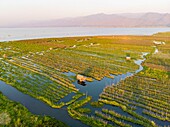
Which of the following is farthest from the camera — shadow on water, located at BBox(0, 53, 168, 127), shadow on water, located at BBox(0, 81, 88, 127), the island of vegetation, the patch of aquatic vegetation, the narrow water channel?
shadow on water, located at BBox(0, 53, 168, 127)

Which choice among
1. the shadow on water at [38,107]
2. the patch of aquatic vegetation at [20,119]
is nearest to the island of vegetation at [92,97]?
the patch of aquatic vegetation at [20,119]

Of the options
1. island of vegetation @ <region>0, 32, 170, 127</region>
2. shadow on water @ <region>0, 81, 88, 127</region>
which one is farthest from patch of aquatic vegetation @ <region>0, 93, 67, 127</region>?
shadow on water @ <region>0, 81, 88, 127</region>

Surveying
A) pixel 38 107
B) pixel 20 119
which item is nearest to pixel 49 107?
pixel 38 107

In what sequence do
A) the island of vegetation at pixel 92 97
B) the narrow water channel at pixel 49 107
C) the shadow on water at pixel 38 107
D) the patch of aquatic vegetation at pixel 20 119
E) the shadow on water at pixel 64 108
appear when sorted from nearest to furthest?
the patch of aquatic vegetation at pixel 20 119
the island of vegetation at pixel 92 97
the shadow on water at pixel 38 107
the narrow water channel at pixel 49 107
the shadow on water at pixel 64 108

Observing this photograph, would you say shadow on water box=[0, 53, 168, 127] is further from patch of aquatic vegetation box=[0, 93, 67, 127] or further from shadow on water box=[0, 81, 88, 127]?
patch of aquatic vegetation box=[0, 93, 67, 127]

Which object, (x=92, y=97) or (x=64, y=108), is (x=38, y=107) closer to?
(x=64, y=108)

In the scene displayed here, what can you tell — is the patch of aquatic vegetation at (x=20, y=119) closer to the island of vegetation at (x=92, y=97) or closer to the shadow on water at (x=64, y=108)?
the island of vegetation at (x=92, y=97)

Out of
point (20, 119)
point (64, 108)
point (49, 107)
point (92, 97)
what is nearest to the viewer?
point (20, 119)

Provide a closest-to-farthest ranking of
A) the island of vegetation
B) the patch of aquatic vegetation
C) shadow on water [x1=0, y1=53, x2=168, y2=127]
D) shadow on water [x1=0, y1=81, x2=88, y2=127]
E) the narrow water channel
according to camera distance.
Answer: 1. the patch of aquatic vegetation
2. the island of vegetation
3. shadow on water [x1=0, y1=81, x2=88, y2=127]
4. the narrow water channel
5. shadow on water [x1=0, y1=53, x2=168, y2=127]
